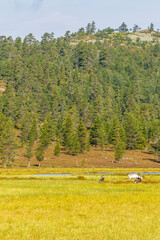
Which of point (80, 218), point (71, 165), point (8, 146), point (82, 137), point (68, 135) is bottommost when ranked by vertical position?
point (71, 165)

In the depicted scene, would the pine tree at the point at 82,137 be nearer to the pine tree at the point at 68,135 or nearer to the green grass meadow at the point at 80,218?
the pine tree at the point at 68,135

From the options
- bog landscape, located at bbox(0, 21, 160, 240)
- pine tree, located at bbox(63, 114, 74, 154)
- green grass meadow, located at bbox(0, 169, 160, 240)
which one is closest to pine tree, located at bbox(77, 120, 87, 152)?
bog landscape, located at bbox(0, 21, 160, 240)

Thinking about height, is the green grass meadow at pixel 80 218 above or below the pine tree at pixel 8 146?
above

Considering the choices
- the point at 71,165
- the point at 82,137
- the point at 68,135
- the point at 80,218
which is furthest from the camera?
the point at 82,137

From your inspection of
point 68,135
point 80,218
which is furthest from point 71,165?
point 80,218

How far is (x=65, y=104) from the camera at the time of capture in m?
176

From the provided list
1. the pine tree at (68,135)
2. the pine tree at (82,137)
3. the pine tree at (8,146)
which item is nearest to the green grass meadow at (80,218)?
the pine tree at (8,146)

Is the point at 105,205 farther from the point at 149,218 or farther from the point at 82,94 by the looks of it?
the point at 82,94

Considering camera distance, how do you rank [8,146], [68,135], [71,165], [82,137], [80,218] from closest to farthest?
[80,218]
[8,146]
[71,165]
[68,135]
[82,137]

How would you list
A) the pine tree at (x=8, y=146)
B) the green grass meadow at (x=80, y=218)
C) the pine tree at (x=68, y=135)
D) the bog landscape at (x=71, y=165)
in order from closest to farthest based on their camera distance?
the green grass meadow at (x=80, y=218) < the bog landscape at (x=71, y=165) < the pine tree at (x=8, y=146) < the pine tree at (x=68, y=135)

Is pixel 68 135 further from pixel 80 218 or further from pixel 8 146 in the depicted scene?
pixel 80 218

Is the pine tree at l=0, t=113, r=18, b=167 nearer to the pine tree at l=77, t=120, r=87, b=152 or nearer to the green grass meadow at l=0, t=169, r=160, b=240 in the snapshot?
the pine tree at l=77, t=120, r=87, b=152

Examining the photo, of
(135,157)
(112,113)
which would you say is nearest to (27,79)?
(112,113)

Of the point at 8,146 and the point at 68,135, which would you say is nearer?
the point at 8,146
